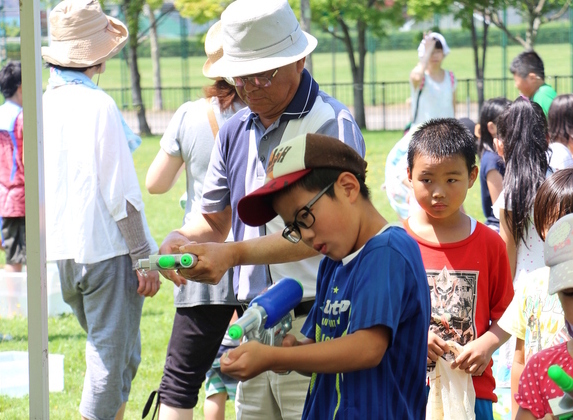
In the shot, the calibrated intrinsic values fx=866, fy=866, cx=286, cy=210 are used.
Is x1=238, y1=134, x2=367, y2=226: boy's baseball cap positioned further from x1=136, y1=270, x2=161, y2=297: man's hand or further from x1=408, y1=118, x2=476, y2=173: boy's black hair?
x1=136, y1=270, x2=161, y2=297: man's hand

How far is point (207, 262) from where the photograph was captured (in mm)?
2740

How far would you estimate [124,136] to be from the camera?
425cm

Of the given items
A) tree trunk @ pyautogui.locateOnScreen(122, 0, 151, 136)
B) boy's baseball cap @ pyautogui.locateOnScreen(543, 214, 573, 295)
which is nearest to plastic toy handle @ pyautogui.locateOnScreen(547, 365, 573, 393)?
boy's baseball cap @ pyautogui.locateOnScreen(543, 214, 573, 295)

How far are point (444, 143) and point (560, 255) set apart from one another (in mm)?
1351

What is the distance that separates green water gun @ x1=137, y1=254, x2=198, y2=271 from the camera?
2.60 metres

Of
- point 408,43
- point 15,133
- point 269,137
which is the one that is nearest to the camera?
point 269,137

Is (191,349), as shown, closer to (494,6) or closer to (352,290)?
(352,290)

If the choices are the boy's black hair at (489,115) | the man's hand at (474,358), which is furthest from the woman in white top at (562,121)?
the man's hand at (474,358)

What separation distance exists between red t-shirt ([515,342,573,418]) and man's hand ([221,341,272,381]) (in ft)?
2.41

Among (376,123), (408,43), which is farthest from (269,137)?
(408,43)

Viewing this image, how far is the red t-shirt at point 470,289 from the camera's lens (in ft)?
11.4

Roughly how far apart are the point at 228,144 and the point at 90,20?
1361 millimetres

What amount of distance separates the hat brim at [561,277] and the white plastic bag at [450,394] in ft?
4.10

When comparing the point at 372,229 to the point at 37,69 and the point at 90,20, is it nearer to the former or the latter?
the point at 37,69
